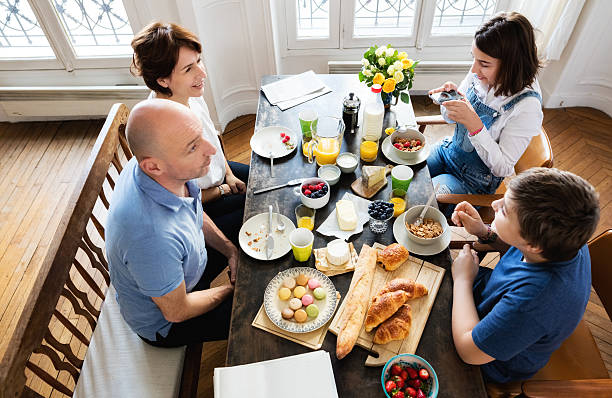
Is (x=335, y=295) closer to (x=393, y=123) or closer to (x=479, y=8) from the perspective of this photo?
(x=393, y=123)

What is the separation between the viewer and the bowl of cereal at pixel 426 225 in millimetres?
1452

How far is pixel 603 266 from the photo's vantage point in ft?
4.81

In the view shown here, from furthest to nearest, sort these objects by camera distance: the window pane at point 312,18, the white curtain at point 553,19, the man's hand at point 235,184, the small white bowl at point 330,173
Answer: the window pane at point 312,18
the white curtain at point 553,19
the man's hand at point 235,184
the small white bowl at point 330,173

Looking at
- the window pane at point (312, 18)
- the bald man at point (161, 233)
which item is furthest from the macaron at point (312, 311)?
the window pane at point (312, 18)

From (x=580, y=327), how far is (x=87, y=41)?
13.2ft

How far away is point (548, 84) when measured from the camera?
3529mm

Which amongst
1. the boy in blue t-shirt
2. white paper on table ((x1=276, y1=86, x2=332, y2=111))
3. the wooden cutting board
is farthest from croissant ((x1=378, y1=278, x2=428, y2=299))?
white paper on table ((x1=276, y1=86, x2=332, y2=111))

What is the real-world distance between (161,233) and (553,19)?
3436 millimetres

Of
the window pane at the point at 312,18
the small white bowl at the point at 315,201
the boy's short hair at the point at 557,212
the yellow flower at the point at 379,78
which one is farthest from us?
the window pane at the point at 312,18

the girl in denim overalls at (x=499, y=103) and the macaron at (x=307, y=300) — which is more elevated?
the girl in denim overalls at (x=499, y=103)

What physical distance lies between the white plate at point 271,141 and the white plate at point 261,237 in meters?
0.41

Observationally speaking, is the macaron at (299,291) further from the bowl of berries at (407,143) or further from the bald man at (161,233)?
the bowl of berries at (407,143)

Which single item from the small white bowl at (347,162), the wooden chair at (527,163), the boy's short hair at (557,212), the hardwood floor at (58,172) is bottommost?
the hardwood floor at (58,172)

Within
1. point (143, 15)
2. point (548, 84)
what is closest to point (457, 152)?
point (548, 84)
